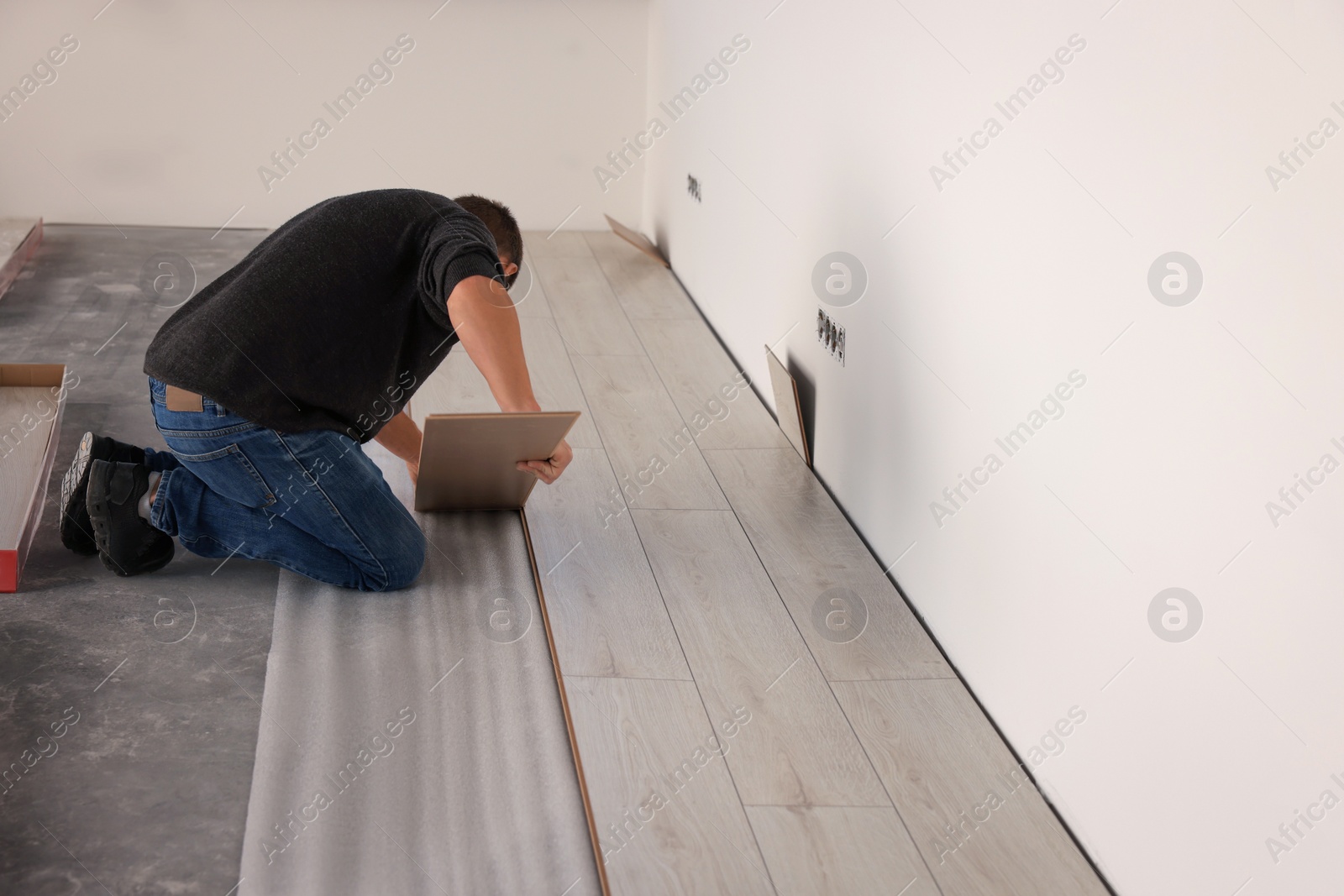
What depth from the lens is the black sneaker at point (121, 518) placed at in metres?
2.18

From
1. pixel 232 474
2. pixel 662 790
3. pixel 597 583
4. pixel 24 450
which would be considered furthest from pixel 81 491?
pixel 662 790

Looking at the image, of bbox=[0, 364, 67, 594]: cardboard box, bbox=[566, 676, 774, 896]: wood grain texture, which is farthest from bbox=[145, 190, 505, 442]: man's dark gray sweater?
Result: bbox=[566, 676, 774, 896]: wood grain texture

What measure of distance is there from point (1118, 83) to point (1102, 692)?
2.99ft

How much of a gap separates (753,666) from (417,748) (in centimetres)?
65

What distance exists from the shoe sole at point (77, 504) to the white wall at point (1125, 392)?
67.2 inches

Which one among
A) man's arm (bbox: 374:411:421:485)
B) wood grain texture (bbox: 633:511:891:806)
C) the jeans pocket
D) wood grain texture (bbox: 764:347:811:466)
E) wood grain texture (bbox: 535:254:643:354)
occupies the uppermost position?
wood grain texture (bbox: 764:347:811:466)

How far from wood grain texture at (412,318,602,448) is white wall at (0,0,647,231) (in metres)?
1.80

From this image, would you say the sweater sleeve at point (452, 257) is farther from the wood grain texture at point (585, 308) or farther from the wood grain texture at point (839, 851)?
the wood grain texture at point (585, 308)

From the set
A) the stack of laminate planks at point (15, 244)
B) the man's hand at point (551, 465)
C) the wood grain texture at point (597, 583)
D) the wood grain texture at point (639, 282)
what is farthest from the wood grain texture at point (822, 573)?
the stack of laminate planks at point (15, 244)

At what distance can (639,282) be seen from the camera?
15.1 feet

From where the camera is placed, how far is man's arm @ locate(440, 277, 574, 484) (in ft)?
6.57

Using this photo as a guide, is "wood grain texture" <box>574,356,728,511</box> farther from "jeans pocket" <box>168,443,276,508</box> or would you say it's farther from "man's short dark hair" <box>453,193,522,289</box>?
"jeans pocket" <box>168,443,276,508</box>

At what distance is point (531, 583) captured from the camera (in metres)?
2.38

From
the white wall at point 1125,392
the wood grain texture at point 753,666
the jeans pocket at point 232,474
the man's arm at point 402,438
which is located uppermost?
the white wall at point 1125,392
